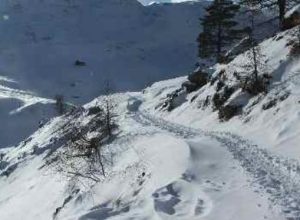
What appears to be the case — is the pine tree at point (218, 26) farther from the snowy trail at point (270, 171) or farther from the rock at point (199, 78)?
the snowy trail at point (270, 171)

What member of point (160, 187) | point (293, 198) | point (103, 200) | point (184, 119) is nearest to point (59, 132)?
point (184, 119)

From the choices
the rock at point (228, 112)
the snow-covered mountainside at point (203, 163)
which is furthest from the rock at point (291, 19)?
the rock at point (228, 112)

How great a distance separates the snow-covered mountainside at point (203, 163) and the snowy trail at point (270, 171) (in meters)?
0.04

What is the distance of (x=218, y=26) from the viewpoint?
205ft

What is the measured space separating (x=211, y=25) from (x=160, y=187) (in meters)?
43.3

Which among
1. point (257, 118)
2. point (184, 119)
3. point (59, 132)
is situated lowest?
point (59, 132)

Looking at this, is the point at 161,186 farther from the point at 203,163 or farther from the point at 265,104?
the point at 265,104

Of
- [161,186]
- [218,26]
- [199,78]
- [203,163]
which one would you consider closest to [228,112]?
[203,163]

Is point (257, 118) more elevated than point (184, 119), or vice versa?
point (257, 118)

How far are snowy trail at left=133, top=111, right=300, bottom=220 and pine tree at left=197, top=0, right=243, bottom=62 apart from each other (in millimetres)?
31442

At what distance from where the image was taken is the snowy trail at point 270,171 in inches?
699

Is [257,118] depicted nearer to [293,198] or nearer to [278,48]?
[278,48]

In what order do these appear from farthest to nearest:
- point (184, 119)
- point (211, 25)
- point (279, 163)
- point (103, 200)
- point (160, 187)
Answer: point (211, 25)
point (184, 119)
point (103, 200)
point (279, 163)
point (160, 187)

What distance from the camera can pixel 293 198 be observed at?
58.7 ft
